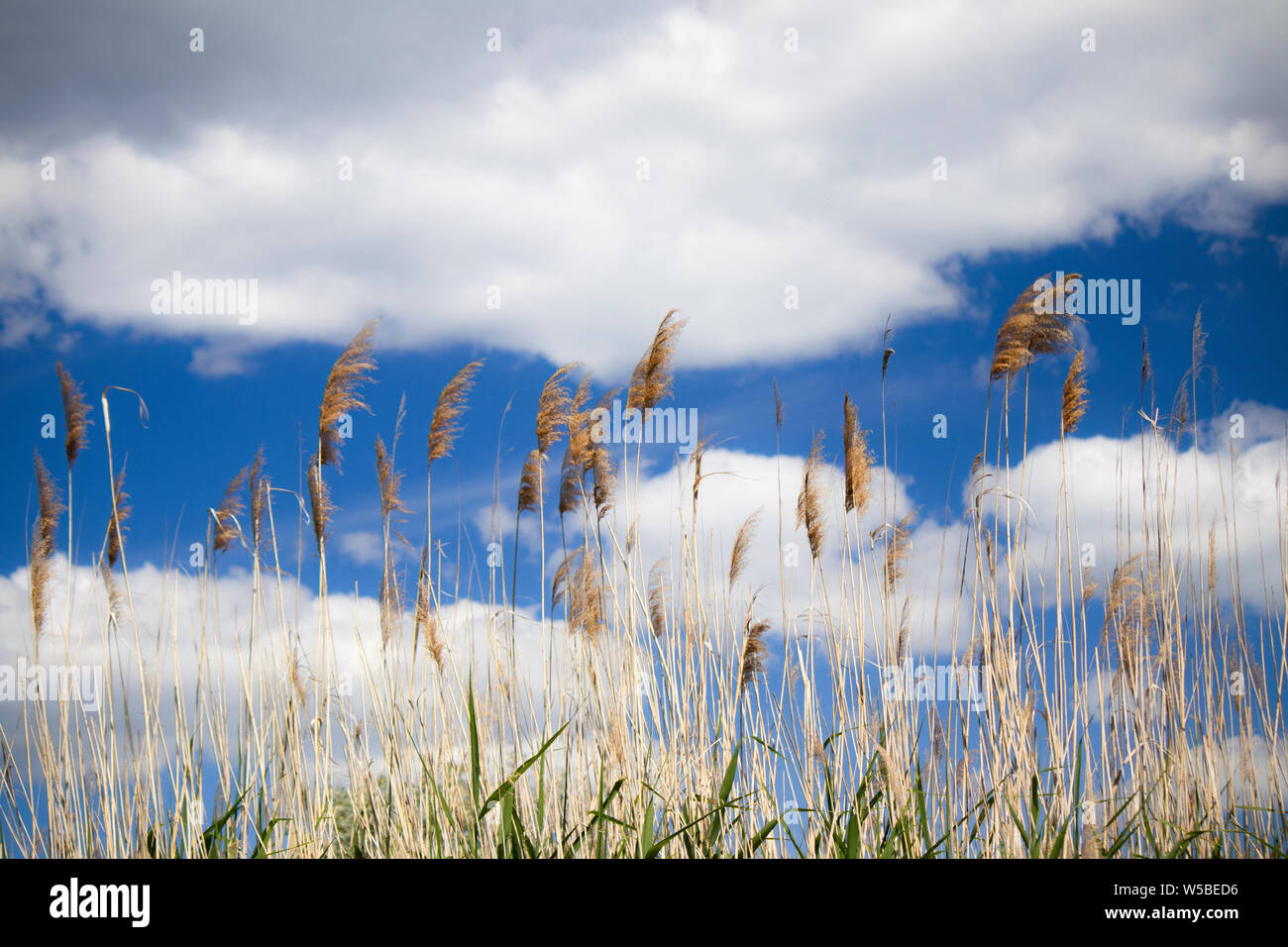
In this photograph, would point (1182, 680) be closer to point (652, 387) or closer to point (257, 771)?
point (652, 387)

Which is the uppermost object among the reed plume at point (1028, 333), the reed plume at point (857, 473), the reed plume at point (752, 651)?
the reed plume at point (1028, 333)

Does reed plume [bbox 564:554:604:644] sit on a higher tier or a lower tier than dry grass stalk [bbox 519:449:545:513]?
lower

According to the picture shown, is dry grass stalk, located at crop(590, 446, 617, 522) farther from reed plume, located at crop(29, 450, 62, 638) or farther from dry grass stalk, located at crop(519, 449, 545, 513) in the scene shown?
reed plume, located at crop(29, 450, 62, 638)

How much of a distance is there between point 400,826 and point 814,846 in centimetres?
163

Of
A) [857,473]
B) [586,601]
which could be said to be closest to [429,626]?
[586,601]

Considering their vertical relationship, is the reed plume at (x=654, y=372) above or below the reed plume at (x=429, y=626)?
above

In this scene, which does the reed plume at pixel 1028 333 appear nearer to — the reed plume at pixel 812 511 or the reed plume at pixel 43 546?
the reed plume at pixel 812 511

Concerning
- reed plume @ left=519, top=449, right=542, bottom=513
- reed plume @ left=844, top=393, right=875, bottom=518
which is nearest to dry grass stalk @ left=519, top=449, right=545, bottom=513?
reed plume @ left=519, top=449, right=542, bottom=513

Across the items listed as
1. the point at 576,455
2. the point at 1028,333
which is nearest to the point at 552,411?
the point at 576,455

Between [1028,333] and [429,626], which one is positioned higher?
[1028,333]

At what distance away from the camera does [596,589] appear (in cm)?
353

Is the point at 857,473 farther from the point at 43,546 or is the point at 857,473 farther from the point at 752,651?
the point at 43,546

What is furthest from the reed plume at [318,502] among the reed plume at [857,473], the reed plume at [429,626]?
the reed plume at [857,473]
